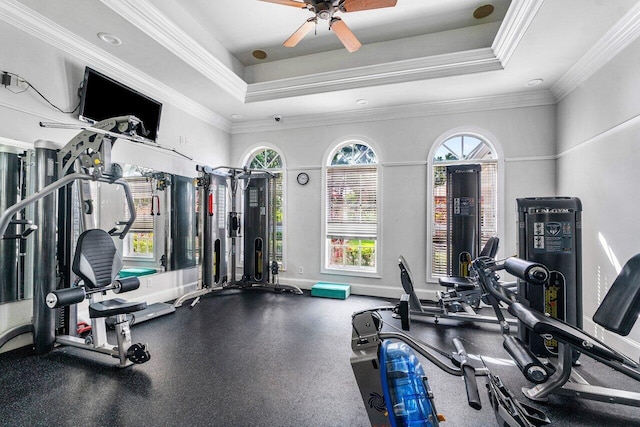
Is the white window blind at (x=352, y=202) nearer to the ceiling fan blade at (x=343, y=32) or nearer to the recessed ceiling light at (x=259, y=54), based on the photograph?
the recessed ceiling light at (x=259, y=54)

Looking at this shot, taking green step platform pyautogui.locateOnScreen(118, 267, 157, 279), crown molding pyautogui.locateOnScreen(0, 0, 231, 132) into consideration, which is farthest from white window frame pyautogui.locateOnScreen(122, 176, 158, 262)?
crown molding pyautogui.locateOnScreen(0, 0, 231, 132)

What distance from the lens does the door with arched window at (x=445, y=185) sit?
174 inches

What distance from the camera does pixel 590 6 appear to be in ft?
8.05

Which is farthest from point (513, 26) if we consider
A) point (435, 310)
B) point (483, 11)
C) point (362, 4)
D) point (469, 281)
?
point (435, 310)

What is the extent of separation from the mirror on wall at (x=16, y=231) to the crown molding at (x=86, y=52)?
3.69 ft

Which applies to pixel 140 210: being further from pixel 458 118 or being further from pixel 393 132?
pixel 458 118

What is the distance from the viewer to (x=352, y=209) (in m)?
5.09

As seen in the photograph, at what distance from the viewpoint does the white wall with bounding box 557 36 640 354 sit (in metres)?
2.64

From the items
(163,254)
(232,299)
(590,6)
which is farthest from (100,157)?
(590,6)

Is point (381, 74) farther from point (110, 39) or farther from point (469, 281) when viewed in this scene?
point (110, 39)

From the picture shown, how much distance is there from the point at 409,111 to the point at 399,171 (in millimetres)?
963

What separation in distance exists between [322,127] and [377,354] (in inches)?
176

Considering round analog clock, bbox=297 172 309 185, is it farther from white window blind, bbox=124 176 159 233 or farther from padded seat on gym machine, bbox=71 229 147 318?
padded seat on gym machine, bbox=71 229 147 318

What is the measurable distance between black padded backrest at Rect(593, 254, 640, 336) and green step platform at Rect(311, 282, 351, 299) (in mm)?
3128
